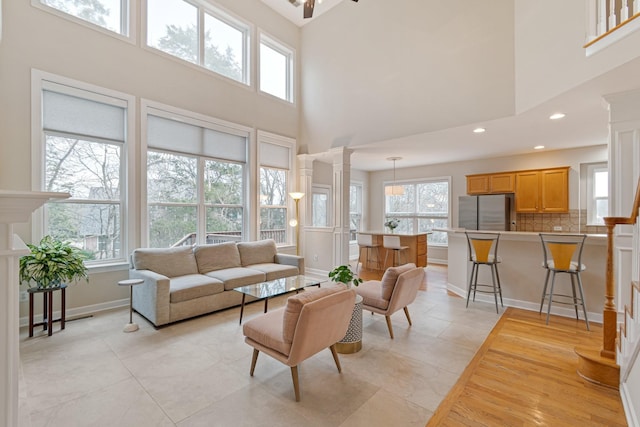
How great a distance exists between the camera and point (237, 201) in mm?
5488

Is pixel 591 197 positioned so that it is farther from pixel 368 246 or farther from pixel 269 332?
pixel 269 332

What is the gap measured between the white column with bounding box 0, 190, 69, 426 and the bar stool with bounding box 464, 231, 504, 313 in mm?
4413

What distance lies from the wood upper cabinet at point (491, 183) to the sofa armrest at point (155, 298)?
672 cm

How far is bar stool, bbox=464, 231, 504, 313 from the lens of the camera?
4.01m

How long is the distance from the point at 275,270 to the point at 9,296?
11.9 ft

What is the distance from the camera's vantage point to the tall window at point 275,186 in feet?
19.3

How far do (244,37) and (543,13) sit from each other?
481 cm

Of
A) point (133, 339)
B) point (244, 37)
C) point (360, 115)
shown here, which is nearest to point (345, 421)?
point (133, 339)

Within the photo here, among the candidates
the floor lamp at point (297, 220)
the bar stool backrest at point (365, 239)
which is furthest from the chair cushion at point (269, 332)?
the bar stool backrest at point (365, 239)

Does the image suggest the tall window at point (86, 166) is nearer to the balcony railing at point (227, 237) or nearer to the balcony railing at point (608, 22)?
the balcony railing at point (227, 237)

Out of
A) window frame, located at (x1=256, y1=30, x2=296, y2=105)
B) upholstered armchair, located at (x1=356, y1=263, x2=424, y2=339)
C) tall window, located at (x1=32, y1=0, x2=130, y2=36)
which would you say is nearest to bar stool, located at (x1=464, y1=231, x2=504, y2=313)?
upholstered armchair, located at (x1=356, y1=263, x2=424, y2=339)

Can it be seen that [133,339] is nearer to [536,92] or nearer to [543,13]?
[536,92]

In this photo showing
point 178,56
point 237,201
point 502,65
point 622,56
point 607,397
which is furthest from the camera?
point 237,201

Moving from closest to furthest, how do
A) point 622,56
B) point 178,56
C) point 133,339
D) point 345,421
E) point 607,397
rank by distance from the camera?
1. point 345,421
2. point 607,397
3. point 622,56
4. point 133,339
5. point 178,56
